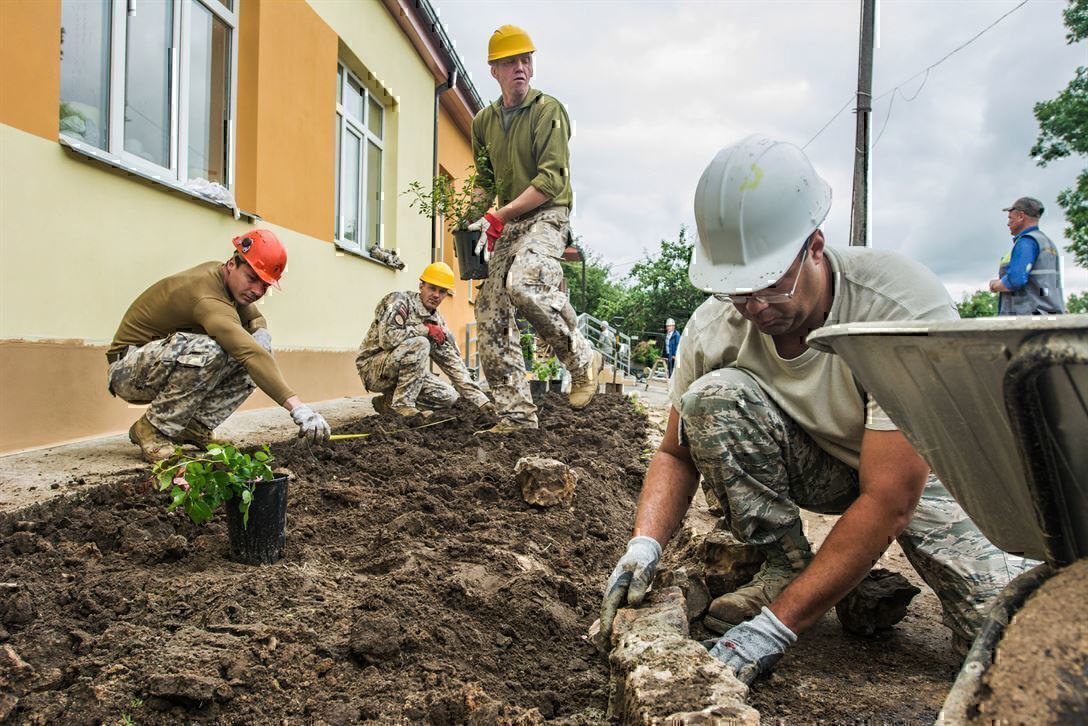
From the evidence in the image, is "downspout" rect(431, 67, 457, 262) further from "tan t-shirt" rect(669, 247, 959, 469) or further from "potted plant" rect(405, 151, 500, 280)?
"tan t-shirt" rect(669, 247, 959, 469)

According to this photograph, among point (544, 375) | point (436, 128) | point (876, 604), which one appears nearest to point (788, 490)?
point (876, 604)

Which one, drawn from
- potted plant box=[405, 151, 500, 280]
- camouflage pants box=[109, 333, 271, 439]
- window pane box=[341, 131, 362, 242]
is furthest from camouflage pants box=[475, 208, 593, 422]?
window pane box=[341, 131, 362, 242]

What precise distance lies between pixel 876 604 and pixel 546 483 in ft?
4.16

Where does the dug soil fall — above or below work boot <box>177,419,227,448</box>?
below

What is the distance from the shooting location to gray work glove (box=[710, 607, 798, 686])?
5.12 feet

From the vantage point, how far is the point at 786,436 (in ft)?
6.55

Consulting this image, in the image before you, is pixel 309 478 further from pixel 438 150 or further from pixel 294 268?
pixel 438 150

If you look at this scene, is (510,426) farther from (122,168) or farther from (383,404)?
(122,168)

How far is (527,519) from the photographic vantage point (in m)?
2.73

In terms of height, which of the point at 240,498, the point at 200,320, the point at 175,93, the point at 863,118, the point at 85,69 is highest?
the point at 863,118

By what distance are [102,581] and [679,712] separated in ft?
4.93

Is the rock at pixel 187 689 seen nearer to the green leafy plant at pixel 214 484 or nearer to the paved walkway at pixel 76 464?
the green leafy plant at pixel 214 484

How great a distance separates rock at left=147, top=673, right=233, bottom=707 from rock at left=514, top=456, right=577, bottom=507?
1581mm

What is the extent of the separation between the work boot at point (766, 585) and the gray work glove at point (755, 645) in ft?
1.07
